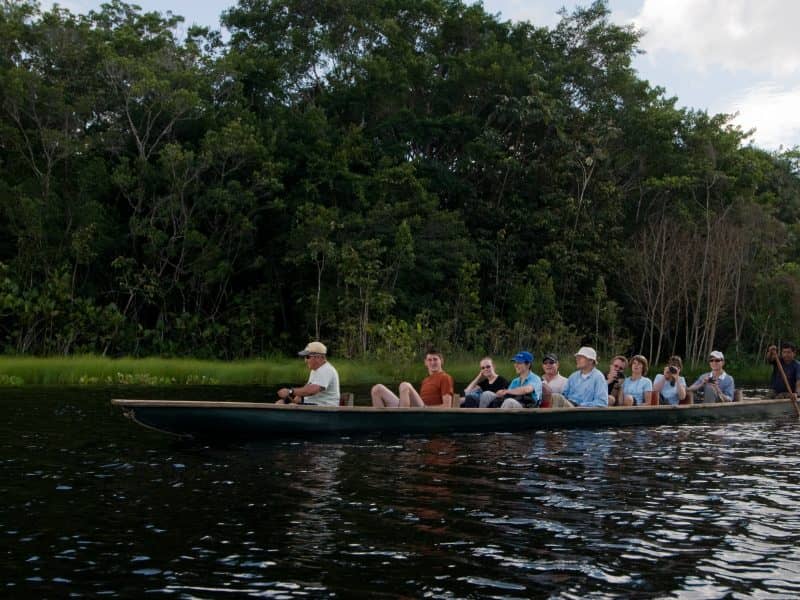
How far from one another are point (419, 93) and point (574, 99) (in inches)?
237

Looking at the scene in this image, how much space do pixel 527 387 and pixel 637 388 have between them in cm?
251

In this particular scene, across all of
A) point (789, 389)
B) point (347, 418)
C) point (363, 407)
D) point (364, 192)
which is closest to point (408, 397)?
point (363, 407)

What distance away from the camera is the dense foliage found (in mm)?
26250

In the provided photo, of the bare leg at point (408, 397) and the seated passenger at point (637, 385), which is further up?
the seated passenger at point (637, 385)

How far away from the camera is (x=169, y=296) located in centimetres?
2838

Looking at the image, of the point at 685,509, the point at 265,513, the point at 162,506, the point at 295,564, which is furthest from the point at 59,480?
the point at 685,509

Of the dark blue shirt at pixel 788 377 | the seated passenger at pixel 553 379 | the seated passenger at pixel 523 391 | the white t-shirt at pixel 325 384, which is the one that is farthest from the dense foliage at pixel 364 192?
the white t-shirt at pixel 325 384

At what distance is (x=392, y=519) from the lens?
6.88 meters

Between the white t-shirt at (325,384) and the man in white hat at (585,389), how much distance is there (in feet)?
11.1

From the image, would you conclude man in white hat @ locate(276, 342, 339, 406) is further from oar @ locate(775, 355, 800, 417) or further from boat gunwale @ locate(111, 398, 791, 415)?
oar @ locate(775, 355, 800, 417)

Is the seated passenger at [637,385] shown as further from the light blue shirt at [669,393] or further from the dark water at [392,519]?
the dark water at [392,519]

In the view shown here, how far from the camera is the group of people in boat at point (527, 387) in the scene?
11.2 meters

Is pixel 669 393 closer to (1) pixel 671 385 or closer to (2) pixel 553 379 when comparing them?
(1) pixel 671 385

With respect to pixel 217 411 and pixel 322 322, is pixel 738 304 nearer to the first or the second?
pixel 322 322
